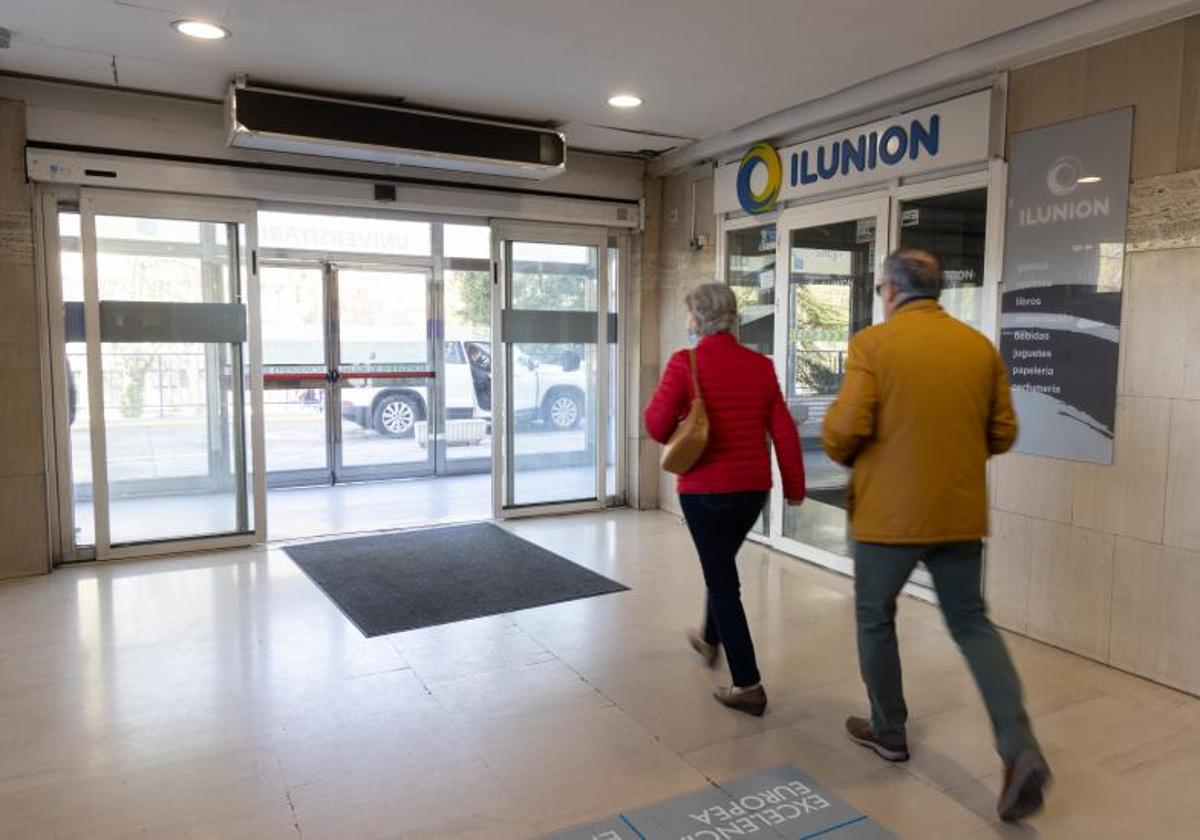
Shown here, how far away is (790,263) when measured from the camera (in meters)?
5.32

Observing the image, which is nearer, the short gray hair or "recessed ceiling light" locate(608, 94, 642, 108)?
the short gray hair

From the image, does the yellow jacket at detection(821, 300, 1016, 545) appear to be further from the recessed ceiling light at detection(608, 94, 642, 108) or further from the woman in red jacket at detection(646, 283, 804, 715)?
the recessed ceiling light at detection(608, 94, 642, 108)

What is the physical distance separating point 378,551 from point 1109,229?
427 cm

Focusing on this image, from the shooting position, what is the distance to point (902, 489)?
8.09 ft

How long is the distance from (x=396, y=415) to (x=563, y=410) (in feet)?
8.06

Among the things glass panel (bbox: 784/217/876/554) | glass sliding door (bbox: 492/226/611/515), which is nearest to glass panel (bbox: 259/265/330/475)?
glass sliding door (bbox: 492/226/611/515)

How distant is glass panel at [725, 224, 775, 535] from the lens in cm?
562

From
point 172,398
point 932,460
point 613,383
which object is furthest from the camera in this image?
point 613,383

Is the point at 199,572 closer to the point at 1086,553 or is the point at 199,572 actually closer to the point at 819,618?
the point at 819,618

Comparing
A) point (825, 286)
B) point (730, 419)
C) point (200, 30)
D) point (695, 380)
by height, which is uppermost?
point (200, 30)

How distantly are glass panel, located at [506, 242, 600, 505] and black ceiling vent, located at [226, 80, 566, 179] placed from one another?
0.87 m

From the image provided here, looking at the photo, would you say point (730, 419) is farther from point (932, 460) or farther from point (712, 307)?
point (932, 460)

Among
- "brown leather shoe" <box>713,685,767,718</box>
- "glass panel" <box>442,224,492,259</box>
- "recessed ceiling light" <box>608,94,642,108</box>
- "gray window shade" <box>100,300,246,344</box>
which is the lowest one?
"brown leather shoe" <box>713,685,767,718</box>

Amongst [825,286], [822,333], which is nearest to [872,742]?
[822,333]
